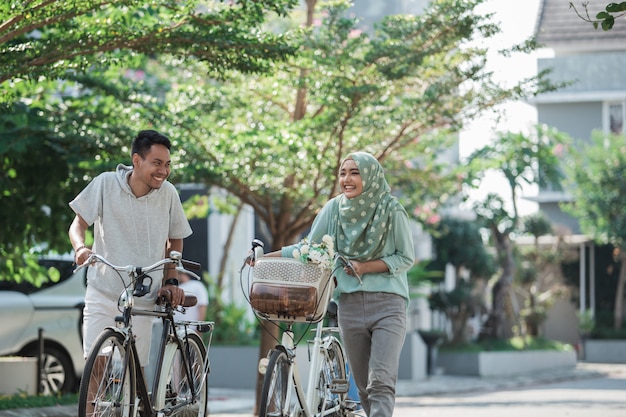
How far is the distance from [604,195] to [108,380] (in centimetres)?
2730

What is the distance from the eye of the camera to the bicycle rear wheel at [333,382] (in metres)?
7.32

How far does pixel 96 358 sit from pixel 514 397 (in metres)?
11.9

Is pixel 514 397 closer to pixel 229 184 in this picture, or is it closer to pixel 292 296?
pixel 229 184

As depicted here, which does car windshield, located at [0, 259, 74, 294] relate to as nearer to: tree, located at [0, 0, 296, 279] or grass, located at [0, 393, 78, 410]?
tree, located at [0, 0, 296, 279]

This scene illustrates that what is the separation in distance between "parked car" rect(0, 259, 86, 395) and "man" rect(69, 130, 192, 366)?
703 cm

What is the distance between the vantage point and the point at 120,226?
6.84m

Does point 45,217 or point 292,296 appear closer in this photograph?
point 292,296

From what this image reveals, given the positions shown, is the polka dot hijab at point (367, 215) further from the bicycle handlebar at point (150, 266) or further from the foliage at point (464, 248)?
the foliage at point (464, 248)

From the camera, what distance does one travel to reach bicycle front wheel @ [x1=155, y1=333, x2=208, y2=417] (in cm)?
663

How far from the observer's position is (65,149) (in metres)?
11.8

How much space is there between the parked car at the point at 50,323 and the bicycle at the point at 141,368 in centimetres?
681

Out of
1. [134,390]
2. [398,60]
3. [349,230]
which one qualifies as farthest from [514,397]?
[134,390]

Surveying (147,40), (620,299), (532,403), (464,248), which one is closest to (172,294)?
(147,40)

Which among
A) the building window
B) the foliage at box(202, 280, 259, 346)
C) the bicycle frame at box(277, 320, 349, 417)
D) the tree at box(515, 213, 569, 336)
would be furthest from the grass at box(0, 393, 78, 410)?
the building window
